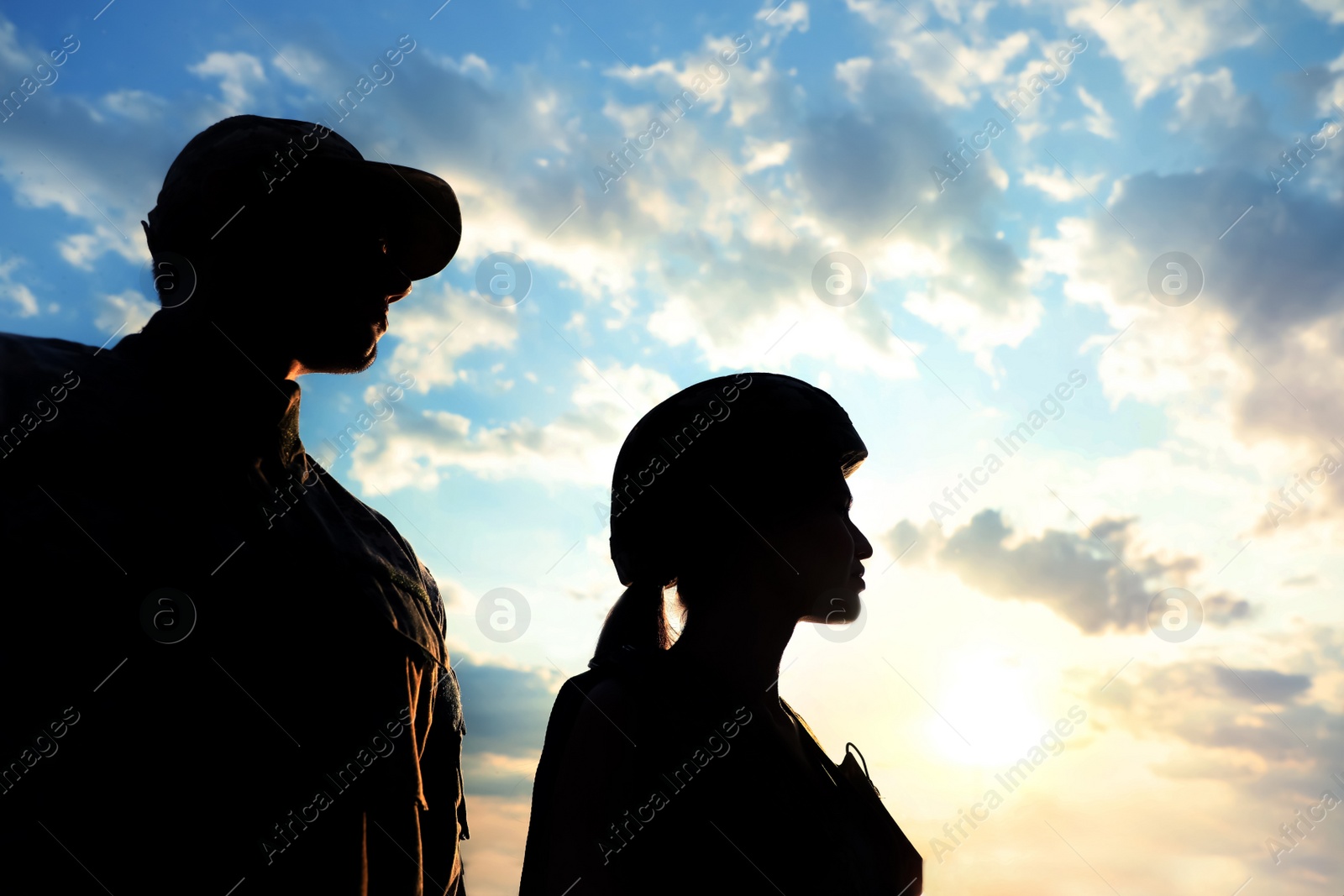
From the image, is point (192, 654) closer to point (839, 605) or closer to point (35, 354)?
point (35, 354)

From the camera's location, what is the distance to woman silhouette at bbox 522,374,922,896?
7.36ft

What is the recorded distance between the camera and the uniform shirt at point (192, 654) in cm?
190

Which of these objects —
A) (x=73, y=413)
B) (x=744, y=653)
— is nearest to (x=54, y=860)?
(x=73, y=413)

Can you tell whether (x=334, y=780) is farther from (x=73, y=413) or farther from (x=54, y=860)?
(x=73, y=413)

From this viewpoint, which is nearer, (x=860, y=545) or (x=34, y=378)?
(x=34, y=378)

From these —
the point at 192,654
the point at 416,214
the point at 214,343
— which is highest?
the point at 416,214

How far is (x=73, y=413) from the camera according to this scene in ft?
7.12

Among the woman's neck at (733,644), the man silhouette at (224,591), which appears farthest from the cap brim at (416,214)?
the woman's neck at (733,644)

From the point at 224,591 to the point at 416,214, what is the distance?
1.55 m

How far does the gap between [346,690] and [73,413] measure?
968 mm

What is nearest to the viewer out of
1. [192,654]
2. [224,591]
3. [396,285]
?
[192,654]

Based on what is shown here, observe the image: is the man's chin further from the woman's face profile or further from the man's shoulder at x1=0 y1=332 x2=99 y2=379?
the woman's face profile

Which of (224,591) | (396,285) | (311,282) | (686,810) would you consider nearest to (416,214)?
(396,285)

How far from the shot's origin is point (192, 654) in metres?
2.08
